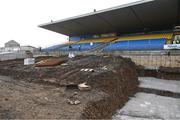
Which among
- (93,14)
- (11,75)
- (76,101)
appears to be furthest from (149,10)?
(76,101)

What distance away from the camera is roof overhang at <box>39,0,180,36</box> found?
17883 millimetres

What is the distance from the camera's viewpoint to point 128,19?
2147cm

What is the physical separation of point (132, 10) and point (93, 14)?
4.55 m

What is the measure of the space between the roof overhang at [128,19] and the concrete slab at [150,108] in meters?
11.6

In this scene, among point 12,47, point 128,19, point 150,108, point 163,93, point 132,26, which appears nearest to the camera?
point 150,108

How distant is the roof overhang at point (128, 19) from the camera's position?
1788 centimetres

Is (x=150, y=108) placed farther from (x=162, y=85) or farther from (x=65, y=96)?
(x=162, y=85)

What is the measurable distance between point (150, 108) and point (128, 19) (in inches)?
638

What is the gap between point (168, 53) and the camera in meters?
13.5

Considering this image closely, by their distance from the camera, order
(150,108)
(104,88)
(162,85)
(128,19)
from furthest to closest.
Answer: (128,19) < (162,85) < (104,88) < (150,108)

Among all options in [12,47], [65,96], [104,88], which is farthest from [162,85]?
[12,47]

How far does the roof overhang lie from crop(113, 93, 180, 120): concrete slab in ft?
38.1

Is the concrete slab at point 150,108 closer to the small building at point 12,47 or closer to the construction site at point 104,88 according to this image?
the construction site at point 104,88

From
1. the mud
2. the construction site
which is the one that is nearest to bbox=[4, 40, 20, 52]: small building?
the construction site
